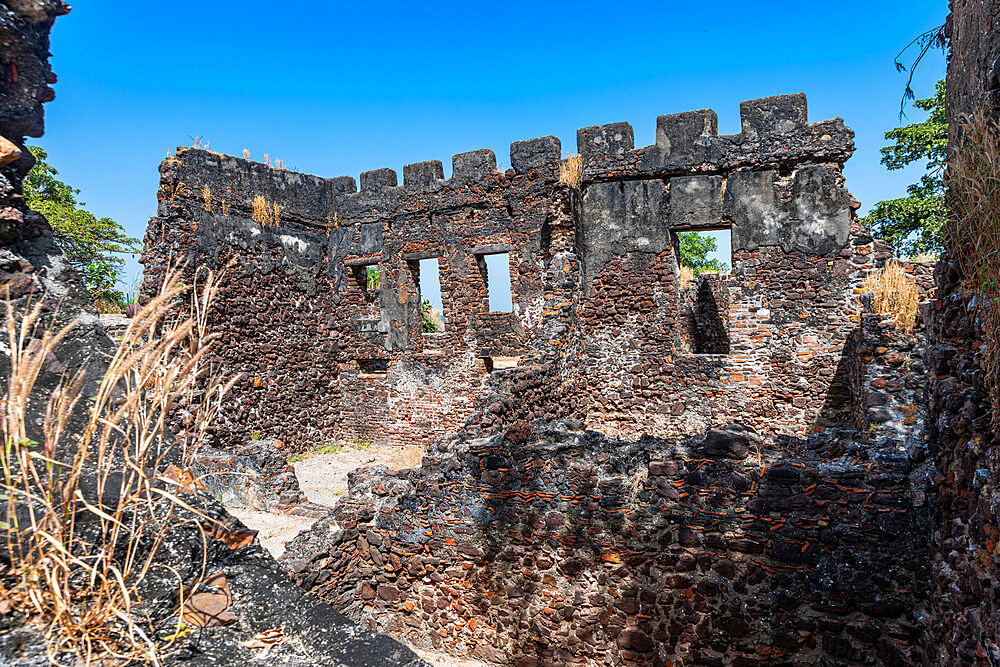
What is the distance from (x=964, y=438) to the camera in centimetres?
275

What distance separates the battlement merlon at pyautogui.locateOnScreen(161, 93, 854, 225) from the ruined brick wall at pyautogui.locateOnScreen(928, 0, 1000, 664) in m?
5.50

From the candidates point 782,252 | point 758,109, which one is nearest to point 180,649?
point 782,252

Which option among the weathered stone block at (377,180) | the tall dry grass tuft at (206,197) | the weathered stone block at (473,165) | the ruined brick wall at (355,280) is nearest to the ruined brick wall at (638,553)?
the ruined brick wall at (355,280)

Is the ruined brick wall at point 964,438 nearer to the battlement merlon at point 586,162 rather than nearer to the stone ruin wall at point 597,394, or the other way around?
the stone ruin wall at point 597,394

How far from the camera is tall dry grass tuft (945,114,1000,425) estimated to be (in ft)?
7.47

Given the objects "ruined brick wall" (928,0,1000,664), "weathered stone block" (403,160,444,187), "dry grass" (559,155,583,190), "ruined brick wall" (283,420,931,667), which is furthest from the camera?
"weathered stone block" (403,160,444,187)

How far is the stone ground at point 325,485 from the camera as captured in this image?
5.91 m

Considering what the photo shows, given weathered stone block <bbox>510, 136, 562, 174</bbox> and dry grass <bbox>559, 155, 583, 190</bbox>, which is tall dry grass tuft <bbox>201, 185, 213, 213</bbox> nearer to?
weathered stone block <bbox>510, 136, 562, 174</bbox>

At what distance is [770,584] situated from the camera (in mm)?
3857

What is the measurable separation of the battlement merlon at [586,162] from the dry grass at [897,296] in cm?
197

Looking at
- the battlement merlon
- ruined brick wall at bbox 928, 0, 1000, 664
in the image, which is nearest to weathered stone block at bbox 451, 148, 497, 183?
the battlement merlon

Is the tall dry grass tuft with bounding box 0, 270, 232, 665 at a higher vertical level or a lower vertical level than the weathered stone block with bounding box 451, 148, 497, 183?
lower

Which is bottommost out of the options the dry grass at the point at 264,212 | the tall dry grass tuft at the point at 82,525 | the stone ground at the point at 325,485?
the stone ground at the point at 325,485

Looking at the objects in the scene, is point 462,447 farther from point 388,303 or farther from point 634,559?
point 388,303
